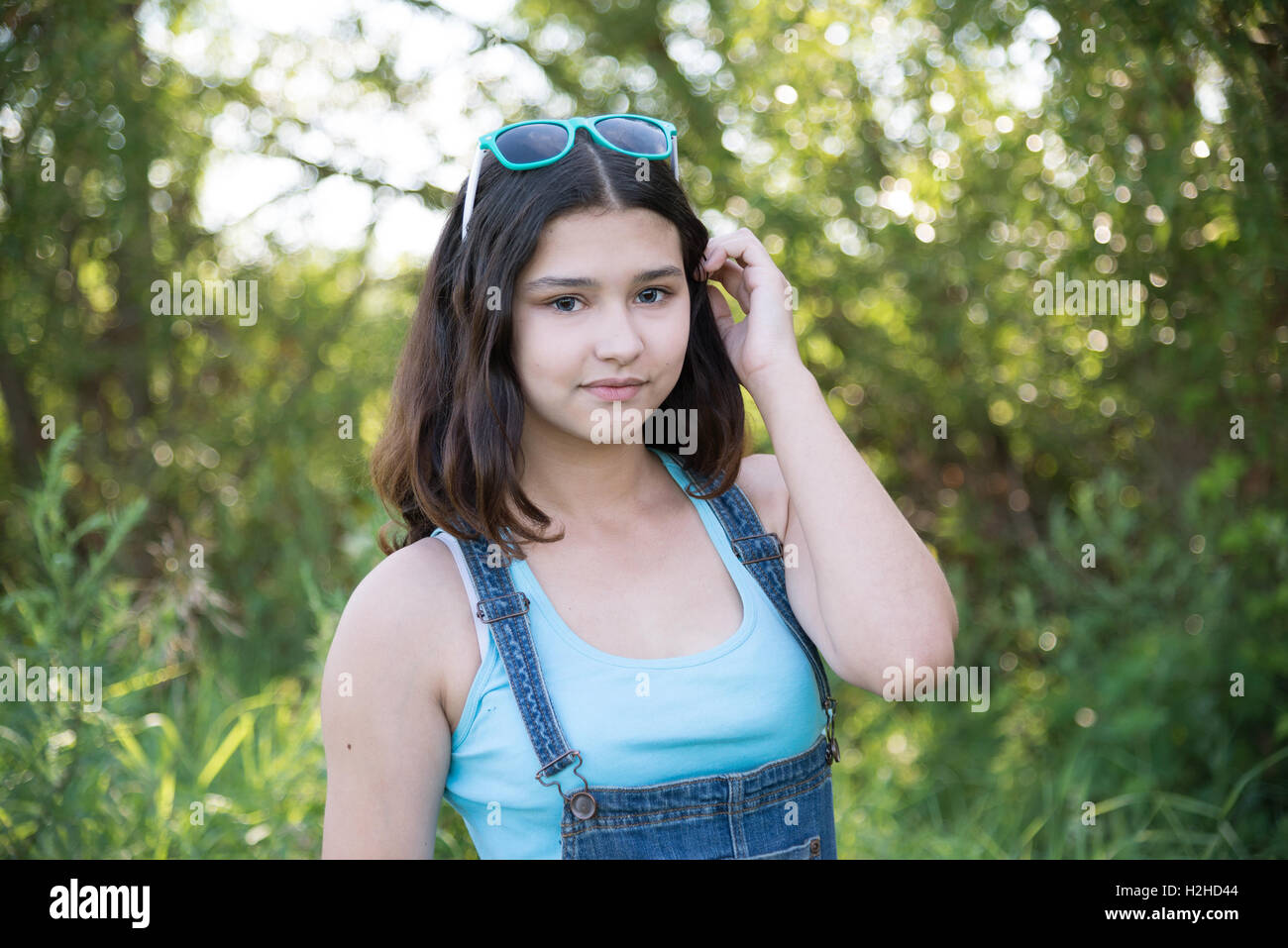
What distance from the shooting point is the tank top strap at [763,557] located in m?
1.78

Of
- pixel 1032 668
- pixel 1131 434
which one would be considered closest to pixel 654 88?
pixel 1131 434

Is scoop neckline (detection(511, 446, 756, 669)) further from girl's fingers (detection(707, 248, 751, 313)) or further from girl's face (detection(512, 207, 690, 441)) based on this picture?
girl's fingers (detection(707, 248, 751, 313))

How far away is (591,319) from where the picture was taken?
1.71 meters

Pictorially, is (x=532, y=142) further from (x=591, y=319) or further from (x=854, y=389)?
(x=854, y=389)

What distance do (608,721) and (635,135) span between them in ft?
2.99

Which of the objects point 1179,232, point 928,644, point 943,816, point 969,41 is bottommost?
point 943,816

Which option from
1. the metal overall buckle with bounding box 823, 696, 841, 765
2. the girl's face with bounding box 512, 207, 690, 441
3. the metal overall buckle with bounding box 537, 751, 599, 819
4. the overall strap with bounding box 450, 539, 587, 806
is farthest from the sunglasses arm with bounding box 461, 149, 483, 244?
the metal overall buckle with bounding box 823, 696, 841, 765

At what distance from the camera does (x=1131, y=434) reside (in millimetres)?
4473

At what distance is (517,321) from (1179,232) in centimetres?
247

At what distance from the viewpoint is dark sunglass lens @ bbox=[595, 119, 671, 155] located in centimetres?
180

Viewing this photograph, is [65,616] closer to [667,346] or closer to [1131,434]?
[667,346]

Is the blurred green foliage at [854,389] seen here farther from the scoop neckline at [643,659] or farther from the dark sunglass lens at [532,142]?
the dark sunglass lens at [532,142]

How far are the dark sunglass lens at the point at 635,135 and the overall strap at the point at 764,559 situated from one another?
21.9 inches

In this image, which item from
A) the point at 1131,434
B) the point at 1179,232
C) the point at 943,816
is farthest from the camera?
the point at 1131,434
